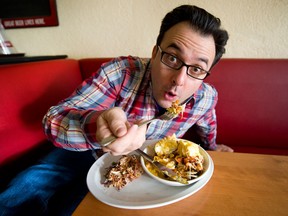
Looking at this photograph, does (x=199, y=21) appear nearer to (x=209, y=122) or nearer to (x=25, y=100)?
(x=209, y=122)

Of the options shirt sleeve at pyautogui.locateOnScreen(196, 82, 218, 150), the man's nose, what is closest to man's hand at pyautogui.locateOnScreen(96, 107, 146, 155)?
the man's nose

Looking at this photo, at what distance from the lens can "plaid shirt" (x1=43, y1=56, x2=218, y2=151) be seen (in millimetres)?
674

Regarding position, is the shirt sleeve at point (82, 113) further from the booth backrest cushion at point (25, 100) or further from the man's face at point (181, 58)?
the booth backrest cushion at point (25, 100)

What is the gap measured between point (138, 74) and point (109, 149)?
1.76 ft

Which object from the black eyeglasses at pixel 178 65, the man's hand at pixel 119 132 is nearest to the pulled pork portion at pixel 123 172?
the man's hand at pixel 119 132

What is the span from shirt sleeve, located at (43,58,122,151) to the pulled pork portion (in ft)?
0.33

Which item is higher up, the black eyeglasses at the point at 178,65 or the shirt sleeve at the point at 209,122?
the black eyeglasses at the point at 178,65

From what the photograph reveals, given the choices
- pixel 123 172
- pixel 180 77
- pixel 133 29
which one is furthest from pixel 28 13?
pixel 123 172

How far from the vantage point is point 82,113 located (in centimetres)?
66

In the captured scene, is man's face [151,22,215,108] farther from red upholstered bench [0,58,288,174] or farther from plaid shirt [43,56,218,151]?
red upholstered bench [0,58,288,174]

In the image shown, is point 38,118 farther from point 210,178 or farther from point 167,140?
point 210,178

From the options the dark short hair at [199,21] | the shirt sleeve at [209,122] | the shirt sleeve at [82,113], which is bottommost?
the shirt sleeve at [209,122]

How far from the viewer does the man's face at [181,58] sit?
2.41ft

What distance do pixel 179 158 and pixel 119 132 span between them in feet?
0.96
